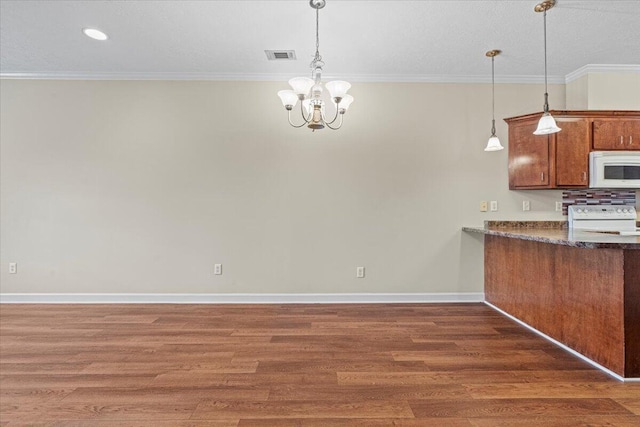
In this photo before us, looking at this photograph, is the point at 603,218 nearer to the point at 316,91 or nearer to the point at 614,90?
the point at 614,90

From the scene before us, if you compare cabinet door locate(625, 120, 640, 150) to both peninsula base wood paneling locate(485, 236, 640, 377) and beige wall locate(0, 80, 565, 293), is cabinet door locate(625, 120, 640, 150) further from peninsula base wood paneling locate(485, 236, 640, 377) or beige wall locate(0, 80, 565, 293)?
peninsula base wood paneling locate(485, 236, 640, 377)

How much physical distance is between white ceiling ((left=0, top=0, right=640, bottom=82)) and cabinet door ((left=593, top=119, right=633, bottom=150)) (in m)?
0.67

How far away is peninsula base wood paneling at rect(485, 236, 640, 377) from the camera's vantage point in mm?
2049

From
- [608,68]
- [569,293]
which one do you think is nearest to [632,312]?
[569,293]

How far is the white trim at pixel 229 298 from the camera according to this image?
3822 mm

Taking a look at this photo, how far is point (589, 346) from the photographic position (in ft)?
7.61

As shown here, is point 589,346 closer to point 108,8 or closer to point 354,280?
point 354,280

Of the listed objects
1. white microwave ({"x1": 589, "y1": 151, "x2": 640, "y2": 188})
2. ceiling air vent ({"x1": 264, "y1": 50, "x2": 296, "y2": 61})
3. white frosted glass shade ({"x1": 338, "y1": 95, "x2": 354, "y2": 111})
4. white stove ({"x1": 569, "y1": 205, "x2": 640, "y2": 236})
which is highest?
ceiling air vent ({"x1": 264, "y1": 50, "x2": 296, "y2": 61})

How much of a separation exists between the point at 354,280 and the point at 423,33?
2.68 meters

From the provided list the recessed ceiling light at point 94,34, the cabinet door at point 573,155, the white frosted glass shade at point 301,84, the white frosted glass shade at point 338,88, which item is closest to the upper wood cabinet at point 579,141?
the cabinet door at point 573,155

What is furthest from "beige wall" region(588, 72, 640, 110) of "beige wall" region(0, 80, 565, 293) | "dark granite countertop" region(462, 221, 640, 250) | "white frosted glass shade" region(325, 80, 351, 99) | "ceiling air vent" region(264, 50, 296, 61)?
"ceiling air vent" region(264, 50, 296, 61)

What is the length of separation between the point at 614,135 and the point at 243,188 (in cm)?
421

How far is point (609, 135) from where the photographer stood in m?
3.57

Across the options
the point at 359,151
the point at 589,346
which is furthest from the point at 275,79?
the point at 589,346
